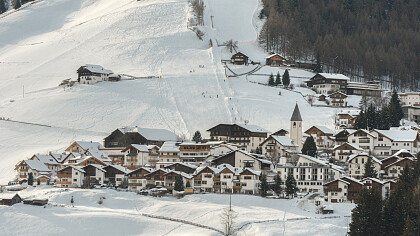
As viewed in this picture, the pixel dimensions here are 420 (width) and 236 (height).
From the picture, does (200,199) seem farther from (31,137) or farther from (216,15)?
(216,15)

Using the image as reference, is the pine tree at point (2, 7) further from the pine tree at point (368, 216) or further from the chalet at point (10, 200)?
the pine tree at point (368, 216)

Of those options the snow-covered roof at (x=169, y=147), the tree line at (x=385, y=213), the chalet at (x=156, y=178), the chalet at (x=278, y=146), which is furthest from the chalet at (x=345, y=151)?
the tree line at (x=385, y=213)

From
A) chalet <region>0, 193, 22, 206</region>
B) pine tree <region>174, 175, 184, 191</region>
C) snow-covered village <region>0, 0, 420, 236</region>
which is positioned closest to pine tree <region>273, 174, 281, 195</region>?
snow-covered village <region>0, 0, 420, 236</region>

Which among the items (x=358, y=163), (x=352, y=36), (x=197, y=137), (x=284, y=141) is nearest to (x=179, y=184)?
(x=197, y=137)

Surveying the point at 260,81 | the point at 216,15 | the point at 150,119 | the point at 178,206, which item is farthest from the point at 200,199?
the point at 216,15

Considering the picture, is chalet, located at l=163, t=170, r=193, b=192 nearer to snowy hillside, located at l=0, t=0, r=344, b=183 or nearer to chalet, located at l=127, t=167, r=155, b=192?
chalet, located at l=127, t=167, r=155, b=192

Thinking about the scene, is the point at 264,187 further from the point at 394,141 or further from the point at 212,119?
the point at 212,119
